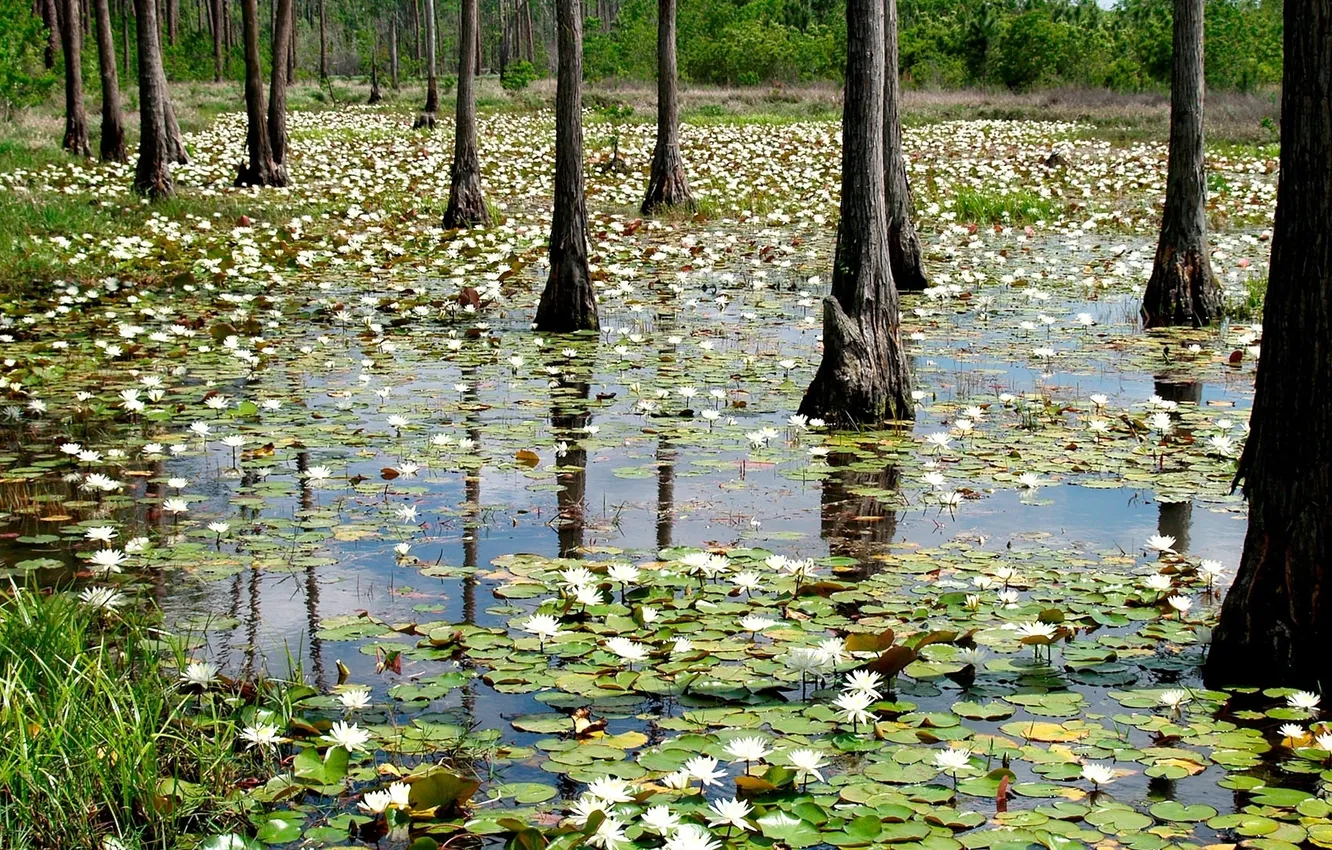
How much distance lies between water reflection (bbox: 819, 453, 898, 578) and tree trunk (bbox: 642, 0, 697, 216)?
10.5 m

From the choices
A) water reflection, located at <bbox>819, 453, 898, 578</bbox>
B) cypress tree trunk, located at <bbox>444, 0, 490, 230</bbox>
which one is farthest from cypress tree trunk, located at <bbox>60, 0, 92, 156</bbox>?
water reflection, located at <bbox>819, 453, 898, 578</bbox>

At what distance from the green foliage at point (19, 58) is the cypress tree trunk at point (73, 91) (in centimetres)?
345

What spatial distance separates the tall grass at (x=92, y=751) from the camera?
316 cm

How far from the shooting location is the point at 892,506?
6301 mm

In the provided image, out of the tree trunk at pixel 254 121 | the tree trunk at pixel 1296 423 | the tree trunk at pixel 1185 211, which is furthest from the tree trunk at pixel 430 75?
the tree trunk at pixel 1296 423

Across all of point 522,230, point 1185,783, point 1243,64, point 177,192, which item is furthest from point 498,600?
point 1243,64

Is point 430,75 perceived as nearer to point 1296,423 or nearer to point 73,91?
point 73,91

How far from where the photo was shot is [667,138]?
17.4 meters

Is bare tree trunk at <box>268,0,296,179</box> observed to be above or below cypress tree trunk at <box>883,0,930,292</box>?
above

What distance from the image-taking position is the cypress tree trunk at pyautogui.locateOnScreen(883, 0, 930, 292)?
35.3ft

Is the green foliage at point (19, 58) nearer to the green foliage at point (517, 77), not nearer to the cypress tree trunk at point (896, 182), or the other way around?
the green foliage at point (517, 77)

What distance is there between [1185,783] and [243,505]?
4.31m

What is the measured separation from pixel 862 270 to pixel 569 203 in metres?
3.39

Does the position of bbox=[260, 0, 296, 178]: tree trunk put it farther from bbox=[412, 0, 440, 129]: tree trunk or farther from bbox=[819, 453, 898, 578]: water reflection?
bbox=[819, 453, 898, 578]: water reflection
